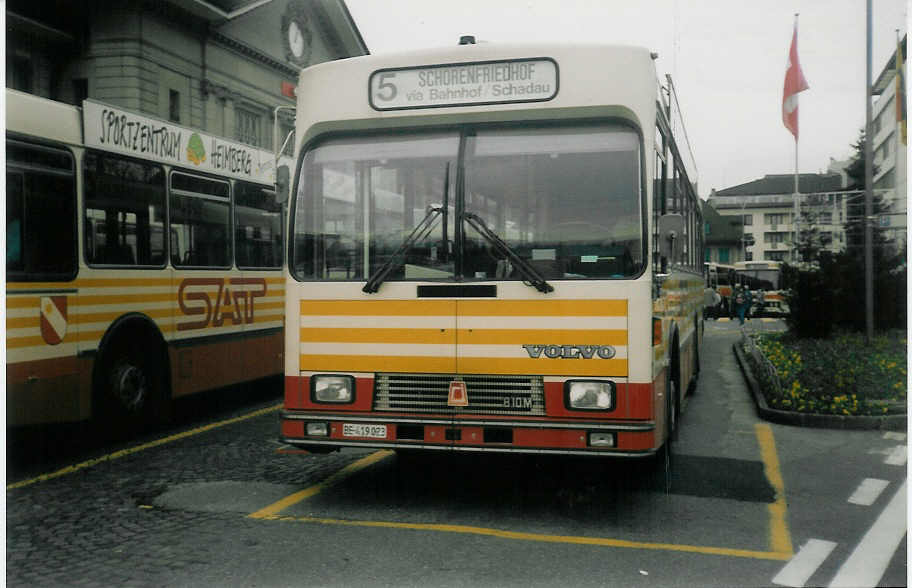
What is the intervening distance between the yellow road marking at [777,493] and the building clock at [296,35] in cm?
2259

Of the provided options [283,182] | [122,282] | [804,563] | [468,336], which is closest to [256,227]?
[122,282]

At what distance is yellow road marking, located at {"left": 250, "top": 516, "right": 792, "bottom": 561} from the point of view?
18.0ft

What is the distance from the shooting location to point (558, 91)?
6.21 meters

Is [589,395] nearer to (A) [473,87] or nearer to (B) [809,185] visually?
(A) [473,87]

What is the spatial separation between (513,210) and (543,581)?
2.34 metres

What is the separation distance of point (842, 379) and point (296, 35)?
22918mm

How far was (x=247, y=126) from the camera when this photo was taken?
30391 mm

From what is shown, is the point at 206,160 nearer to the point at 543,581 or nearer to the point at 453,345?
the point at 453,345

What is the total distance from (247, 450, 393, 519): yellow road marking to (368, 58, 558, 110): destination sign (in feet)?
9.26

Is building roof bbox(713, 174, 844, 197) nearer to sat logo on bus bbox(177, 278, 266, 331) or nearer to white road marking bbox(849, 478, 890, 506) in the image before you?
sat logo on bus bbox(177, 278, 266, 331)

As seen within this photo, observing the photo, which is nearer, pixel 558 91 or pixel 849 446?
pixel 558 91

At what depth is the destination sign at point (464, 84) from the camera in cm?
626

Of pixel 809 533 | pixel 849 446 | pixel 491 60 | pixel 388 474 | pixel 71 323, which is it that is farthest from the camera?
pixel 849 446

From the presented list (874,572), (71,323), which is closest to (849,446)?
(874,572)
